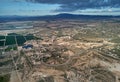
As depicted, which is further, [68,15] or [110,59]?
[68,15]

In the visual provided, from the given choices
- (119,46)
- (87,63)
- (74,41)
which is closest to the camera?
(87,63)

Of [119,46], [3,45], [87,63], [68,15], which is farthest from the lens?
[68,15]

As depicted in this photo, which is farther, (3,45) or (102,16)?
(102,16)

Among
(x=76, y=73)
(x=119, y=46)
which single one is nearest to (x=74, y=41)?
(x=119, y=46)

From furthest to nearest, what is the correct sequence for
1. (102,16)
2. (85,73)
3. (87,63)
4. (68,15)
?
(68,15)
(102,16)
(87,63)
(85,73)

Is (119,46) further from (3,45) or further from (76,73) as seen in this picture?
(3,45)

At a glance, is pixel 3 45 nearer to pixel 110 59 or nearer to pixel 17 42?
pixel 17 42

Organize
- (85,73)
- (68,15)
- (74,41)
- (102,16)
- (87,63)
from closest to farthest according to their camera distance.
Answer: (85,73) < (87,63) < (74,41) < (102,16) < (68,15)

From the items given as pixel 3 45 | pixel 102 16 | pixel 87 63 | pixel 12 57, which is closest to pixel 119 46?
pixel 87 63
